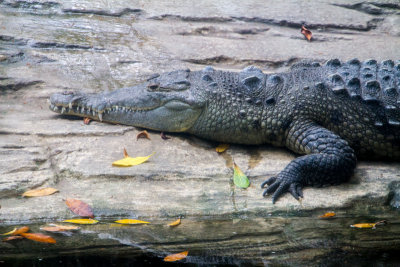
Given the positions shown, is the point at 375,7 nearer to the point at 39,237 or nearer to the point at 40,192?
the point at 40,192

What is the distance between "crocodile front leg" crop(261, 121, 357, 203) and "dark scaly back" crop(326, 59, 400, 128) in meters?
0.48

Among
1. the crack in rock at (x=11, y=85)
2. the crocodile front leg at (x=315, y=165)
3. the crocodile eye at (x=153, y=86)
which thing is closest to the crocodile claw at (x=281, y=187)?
the crocodile front leg at (x=315, y=165)

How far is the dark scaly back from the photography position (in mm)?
4008

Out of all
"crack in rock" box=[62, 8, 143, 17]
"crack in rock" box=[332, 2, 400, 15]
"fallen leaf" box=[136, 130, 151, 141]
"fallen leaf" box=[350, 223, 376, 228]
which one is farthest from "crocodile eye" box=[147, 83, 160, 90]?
"crack in rock" box=[332, 2, 400, 15]

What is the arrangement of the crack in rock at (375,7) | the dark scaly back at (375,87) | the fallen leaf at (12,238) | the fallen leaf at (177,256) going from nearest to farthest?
the fallen leaf at (177,256) → the fallen leaf at (12,238) → the dark scaly back at (375,87) → the crack in rock at (375,7)

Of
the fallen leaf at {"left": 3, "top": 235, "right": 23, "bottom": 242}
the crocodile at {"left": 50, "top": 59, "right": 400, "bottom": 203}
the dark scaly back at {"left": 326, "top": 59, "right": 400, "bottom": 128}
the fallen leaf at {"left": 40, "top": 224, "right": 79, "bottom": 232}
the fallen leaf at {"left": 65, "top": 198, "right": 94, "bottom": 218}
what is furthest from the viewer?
the dark scaly back at {"left": 326, "top": 59, "right": 400, "bottom": 128}

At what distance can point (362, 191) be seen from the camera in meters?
3.56

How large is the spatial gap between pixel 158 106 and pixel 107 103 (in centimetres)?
58

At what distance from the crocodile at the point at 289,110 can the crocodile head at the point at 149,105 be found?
1cm

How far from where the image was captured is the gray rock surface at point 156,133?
10.3ft

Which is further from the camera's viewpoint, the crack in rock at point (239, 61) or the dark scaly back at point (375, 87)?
the crack in rock at point (239, 61)

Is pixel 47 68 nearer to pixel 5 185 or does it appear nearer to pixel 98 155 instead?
pixel 98 155

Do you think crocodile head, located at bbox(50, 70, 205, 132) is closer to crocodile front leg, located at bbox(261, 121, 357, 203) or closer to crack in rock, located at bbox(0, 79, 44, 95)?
crack in rock, located at bbox(0, 79, 44, 95)

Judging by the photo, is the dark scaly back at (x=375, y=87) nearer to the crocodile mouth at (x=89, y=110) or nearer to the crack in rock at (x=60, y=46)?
the crocodile mouth at (x=89, y=110)
